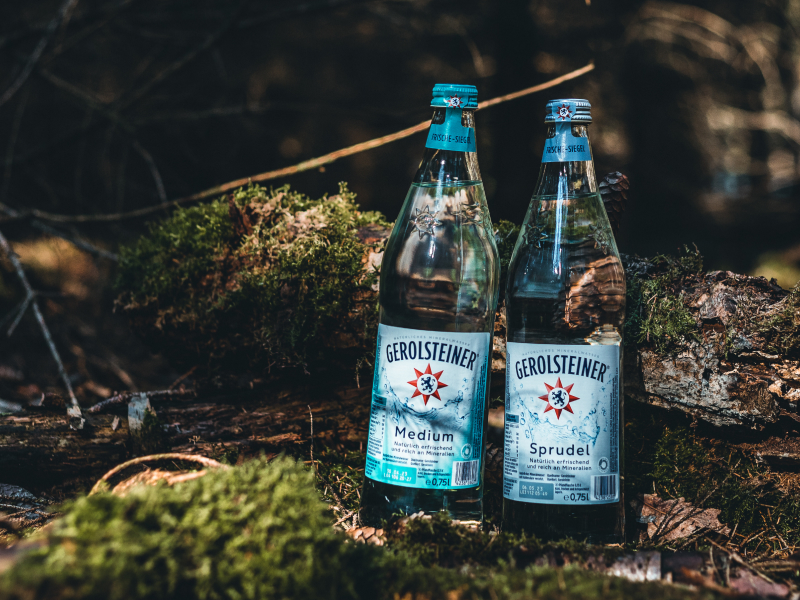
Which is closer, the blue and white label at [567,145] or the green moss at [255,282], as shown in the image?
the blue and white label at [567,145]

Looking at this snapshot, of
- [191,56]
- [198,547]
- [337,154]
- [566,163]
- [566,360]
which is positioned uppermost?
[191,56]

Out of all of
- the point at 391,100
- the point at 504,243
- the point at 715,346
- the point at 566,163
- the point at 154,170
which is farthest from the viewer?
the point at 391,100

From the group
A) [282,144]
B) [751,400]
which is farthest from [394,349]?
[282,144]

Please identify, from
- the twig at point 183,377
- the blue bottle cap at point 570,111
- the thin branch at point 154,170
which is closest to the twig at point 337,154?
the thin branch at point 154,170

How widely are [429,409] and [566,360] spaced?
484mm

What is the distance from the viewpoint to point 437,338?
1.86 meters

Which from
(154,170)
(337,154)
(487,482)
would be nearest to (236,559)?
(487,482)

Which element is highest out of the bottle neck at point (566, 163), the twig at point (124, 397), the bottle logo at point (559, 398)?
the bottle neck at point (566, 163)

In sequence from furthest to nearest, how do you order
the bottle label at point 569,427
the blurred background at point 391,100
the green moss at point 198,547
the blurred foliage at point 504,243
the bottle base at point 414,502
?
the blurred background at point 391,100 < the blurred foliage at point 504,243 < the bottle base at point 414,502 < the bottle label at point 569,427 < the green moss at point 198,547

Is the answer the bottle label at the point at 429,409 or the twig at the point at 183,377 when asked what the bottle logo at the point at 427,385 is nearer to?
the bottle label at the point at 429,409

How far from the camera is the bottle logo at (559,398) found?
6.02 feet

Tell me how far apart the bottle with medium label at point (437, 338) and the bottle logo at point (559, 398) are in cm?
24

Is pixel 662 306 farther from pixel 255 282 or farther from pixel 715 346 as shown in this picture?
pixel 255 282

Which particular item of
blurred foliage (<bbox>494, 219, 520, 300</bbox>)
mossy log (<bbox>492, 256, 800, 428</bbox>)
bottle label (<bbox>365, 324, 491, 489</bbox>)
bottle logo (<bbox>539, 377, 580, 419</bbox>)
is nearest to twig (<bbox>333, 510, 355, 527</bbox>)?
bottle label (<bbox>365, 324, 491, 489</bbox>)
